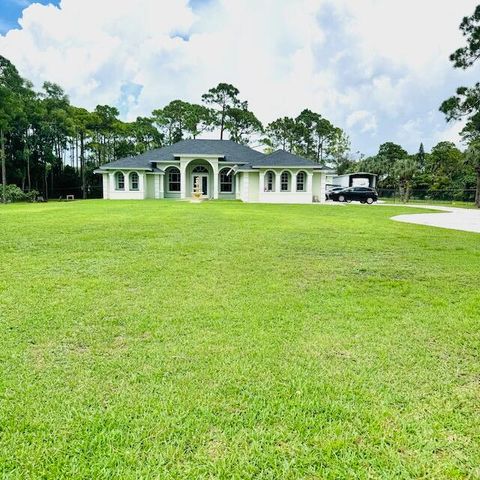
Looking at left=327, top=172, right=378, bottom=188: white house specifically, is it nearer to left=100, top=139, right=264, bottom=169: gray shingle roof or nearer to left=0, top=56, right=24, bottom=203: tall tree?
left=100, top=139, right=264, bottom=169: gray shingle roof

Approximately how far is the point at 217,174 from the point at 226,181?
142 centimetres

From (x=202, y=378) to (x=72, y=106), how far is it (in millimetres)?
43048

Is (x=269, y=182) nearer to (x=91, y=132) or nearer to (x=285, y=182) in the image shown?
(x=285, y=182)

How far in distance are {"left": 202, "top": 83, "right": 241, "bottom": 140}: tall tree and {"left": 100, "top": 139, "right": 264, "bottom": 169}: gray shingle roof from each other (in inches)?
498

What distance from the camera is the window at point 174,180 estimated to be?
3397 centimetres

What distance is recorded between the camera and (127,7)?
16281 millimetres

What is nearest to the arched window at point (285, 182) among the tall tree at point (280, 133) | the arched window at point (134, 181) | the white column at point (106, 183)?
the arched window at point (134, 181)

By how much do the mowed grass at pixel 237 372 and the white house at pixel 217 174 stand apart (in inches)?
969

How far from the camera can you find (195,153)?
32688mm

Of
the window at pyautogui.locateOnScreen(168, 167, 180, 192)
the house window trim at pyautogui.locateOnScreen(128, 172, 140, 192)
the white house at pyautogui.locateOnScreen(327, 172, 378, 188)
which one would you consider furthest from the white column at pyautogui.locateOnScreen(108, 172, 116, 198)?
the white house at pyautogui.locateOnScreen(327, 172, 378, 188)

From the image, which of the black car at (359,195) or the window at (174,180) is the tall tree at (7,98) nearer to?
the window at (174,180)

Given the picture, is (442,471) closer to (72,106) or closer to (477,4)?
(477,4)

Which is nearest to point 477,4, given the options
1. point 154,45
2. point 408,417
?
point 408,417

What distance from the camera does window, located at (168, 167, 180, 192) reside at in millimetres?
33972
